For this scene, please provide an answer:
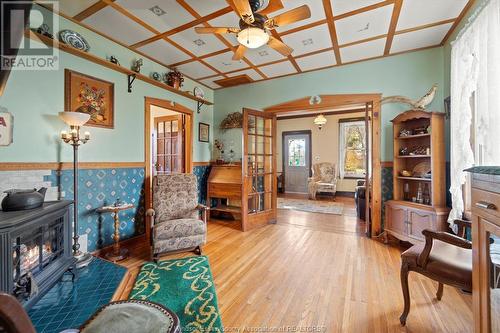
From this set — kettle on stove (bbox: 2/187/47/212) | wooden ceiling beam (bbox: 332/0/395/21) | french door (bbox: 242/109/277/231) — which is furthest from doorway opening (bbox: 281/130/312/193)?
kettle on stove (bbox: 2/187/47/212)

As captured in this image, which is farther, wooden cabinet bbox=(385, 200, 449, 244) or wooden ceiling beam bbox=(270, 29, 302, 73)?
wooden ceiling beam bbox=(270, 29, 302, 73)

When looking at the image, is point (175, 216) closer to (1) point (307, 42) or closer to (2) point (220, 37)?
(2) point (220, 37)

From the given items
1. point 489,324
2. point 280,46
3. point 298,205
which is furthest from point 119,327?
point 298,205

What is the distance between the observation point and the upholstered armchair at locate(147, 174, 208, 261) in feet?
8.42

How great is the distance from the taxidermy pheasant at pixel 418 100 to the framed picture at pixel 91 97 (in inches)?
158

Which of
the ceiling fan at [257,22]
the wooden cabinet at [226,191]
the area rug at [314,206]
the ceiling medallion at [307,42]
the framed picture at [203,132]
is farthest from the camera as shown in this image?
the area rug at [314,206]

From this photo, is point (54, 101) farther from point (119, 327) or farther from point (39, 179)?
point (119, 327)

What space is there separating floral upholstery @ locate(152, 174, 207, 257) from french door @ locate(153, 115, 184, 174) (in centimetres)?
111

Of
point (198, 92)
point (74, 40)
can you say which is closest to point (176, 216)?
point (74, 40)

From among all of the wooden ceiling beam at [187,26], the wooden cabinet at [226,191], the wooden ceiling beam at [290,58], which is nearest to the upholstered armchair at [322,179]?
the wooden cabinet at [226,191]

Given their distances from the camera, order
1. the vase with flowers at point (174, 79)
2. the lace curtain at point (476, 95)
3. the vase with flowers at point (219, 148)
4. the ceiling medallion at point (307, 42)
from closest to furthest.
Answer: the lace curtain at point (476, 95) → the ceiling medallion at point (307, 42) → the vase with flowers at point (174, 79) → the vase with flowers at point (219, 148)

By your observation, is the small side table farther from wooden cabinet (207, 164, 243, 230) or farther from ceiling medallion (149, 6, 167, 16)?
ceiling medallion (149, 6, 167, 16)

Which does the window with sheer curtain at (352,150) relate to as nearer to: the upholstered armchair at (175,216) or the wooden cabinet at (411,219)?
the wooden cabinet at (411,219)

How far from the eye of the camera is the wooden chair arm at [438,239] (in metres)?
1.47
